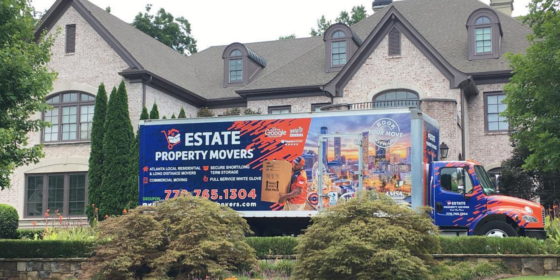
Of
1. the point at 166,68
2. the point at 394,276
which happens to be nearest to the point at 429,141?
the point at 394,276

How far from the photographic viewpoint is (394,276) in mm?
9781

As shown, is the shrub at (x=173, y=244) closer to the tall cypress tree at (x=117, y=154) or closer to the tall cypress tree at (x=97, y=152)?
the tall cypress tree at (x=117, y=154)

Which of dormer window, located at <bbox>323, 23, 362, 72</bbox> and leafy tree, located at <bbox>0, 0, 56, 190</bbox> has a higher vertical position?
dormer window, located at <bbox>323, 23, 362, 72</bbox>

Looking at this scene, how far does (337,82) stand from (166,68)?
336 inches

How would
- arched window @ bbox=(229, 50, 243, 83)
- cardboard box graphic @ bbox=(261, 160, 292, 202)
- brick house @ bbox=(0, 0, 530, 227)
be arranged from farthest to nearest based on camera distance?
arched window @ bbox=(229, 50, 243, 83) < brick house @ bbox=(0, 0, 530, 227) < cardboard box graphic @ bbox=(261, 160, 292, 202)

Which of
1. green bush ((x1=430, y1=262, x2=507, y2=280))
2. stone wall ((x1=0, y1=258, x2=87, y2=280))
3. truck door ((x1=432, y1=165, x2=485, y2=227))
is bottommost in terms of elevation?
stone wall ((x1=0, y1=258, x2=87, y2=280))

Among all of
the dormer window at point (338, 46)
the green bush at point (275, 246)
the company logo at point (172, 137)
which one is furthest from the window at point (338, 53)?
the green bush at point (275, 246)

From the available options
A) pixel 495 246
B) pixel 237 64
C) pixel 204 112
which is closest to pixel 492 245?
pixel 495 246

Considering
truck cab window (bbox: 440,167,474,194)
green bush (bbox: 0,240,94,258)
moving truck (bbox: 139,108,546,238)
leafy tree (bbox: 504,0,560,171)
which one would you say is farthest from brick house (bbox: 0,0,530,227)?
green bush (bbox: 0,240,94,258)

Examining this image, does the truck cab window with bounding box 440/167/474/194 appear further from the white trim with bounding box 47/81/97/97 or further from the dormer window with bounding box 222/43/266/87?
the dormer window with bounding box 222/43/266/87

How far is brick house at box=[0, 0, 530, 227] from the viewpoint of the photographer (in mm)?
27297

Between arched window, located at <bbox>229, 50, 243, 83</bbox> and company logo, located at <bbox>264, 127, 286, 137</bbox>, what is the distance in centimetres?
1681

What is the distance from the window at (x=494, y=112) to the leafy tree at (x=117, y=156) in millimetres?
15016

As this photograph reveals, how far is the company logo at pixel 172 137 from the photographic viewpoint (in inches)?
694
